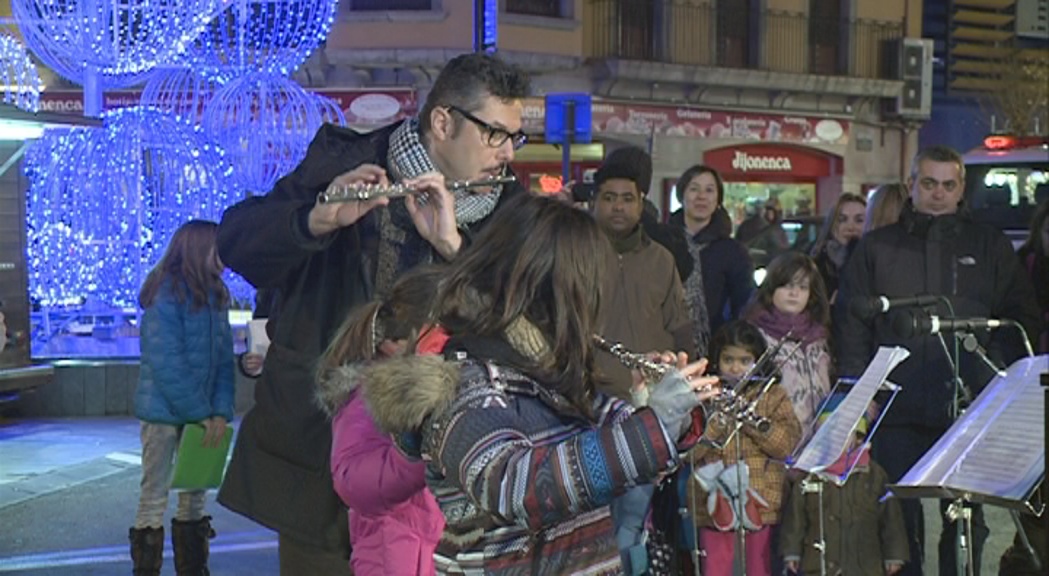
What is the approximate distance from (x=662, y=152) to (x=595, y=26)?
257 centimetres

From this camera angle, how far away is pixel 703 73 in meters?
25.5

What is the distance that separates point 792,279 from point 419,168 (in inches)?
139

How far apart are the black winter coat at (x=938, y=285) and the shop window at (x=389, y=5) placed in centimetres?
1747

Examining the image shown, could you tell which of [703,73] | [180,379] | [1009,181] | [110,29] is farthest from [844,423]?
[703,73]

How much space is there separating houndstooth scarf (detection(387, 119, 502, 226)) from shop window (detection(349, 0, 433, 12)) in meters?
19.8

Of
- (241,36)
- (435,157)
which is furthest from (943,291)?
(241,36)

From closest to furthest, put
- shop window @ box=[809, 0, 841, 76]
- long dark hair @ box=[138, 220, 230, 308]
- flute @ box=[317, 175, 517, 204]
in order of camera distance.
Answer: flute @ box=[317, 175, 517, 204] < long dark hair @ box=[138, 220, 230, 308] < shop window @ box=[809, 0, 841, 76]

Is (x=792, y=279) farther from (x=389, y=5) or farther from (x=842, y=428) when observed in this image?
(x=389, y=5)

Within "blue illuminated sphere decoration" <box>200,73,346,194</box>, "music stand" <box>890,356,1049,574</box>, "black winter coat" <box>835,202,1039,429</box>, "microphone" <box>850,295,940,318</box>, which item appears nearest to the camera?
"music stand" <box>890,356,1049,574</box>

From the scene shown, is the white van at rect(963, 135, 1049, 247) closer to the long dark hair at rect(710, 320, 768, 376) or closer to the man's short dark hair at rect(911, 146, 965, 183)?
the man's short dark hair at rect(911, 146, 965, 183)

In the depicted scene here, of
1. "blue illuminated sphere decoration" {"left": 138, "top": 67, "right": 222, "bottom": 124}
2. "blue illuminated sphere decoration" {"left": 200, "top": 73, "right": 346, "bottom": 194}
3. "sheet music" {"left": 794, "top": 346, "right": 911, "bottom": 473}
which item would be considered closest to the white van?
"blue illuminated sphere decoration" {"left": 200, "top": 73, "right": 346, "bottom": 194}

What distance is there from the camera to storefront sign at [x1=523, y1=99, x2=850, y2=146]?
2459cm

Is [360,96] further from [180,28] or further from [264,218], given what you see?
[264,218]

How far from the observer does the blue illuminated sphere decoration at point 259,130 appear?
15.3 meters
